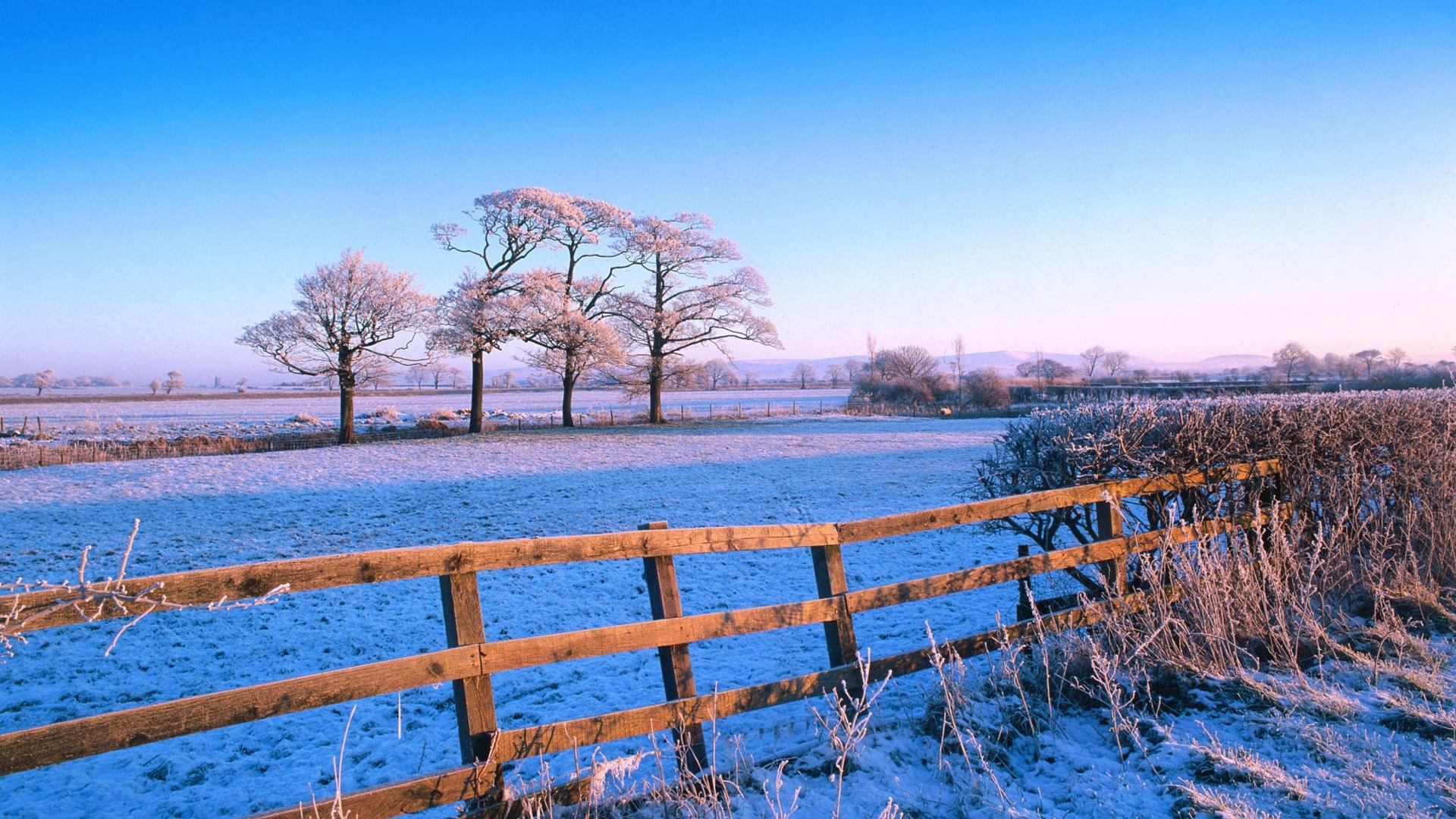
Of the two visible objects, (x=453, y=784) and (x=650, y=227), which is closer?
(x=453, y=784)

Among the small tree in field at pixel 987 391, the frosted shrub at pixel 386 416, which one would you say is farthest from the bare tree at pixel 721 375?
the frosted shrub at pixel 386 416

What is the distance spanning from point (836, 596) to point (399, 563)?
242 cm

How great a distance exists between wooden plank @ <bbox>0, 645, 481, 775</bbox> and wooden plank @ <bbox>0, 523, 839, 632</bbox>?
370 millimetres

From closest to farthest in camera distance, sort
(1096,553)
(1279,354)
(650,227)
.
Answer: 1. (1096,553)
2. (650,227)
3. (1279,354)

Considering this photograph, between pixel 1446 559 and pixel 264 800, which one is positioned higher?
pixel 1446 559

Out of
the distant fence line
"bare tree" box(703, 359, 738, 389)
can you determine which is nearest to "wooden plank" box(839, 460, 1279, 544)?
the distant fence line

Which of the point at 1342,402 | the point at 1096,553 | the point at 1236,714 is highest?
the point at 1342,402

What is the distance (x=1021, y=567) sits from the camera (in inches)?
197

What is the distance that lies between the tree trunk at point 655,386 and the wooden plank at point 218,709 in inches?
1387

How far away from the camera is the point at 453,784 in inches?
127

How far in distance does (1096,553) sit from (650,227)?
3400 cm

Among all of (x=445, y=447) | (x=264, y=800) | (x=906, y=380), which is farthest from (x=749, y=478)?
(x=906, y=380)

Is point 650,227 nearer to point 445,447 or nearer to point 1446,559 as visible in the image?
point 445,447

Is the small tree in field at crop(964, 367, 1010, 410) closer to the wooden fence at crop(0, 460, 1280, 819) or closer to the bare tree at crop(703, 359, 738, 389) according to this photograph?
the bare tree at crop(703, 359, 738, 389)
